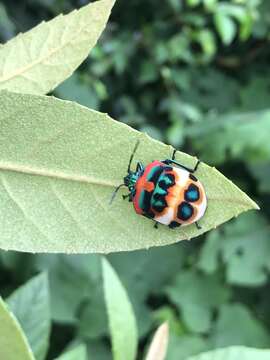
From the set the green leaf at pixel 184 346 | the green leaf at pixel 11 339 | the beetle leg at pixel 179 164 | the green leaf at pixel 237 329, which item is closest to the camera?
the green leaf at pixel 11 339

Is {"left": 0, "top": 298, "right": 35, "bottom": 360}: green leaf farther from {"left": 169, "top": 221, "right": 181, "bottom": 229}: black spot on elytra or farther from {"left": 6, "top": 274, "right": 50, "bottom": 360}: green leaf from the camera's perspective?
{"left": 6, "top": 274, "right": 50, "bottom": 360}: green leaf

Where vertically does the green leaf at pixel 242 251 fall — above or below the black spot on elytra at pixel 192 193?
above

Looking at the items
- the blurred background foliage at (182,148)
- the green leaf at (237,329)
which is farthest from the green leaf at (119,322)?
the green leaf at (237,329)

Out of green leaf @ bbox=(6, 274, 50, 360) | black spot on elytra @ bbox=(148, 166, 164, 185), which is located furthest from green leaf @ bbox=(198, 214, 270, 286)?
black spot on elytra @ bbox=(148, 166, 164, 185)

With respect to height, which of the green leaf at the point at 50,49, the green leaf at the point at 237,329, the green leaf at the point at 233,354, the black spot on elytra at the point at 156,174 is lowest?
the green leaf at the point at 233,354

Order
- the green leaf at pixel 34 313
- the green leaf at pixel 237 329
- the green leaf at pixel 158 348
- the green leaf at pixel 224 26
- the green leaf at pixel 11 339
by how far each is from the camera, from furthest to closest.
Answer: the green leaf at pixel 224 26
the green leaf at pixel 237 329
the green leaf at pixel 34 313
the green leaf at pixel 158 348
the green leaf at pixel 11 339

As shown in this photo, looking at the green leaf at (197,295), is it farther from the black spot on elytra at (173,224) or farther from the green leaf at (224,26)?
the black spot on elytra at (173,224)

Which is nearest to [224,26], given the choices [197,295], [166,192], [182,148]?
[182,148]
